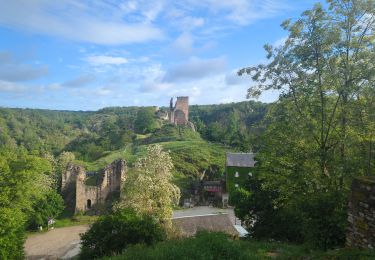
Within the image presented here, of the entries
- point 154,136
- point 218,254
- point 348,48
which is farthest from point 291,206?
point 154,136

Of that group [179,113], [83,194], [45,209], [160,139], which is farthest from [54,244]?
[179,113]

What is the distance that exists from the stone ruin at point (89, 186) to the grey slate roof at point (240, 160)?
48.7 feet

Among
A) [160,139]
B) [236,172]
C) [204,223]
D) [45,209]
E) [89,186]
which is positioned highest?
[160,139]

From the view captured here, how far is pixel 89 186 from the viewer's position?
39281 millimetres

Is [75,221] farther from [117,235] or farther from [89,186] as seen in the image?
[117,235]

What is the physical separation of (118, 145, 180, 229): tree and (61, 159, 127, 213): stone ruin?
15.2 m

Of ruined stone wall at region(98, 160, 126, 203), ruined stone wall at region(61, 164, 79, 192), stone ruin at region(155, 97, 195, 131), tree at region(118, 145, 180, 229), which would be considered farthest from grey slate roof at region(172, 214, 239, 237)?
stone ruin at region(155, 97, 195, 131)

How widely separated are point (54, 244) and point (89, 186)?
1099 cm

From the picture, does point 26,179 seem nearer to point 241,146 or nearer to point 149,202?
point 149,202

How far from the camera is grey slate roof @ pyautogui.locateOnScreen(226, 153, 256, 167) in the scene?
147 ft

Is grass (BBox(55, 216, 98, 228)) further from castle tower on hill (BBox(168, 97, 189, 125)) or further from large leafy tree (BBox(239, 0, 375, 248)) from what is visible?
castle tower on hill (BBox(168, 97, 189, 125))

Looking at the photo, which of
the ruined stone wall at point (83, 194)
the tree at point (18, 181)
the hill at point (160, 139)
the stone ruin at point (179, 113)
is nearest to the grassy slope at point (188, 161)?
the hill at point (160, 139)

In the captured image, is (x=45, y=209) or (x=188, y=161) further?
(x=188, y=161)

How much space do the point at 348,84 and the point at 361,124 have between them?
5.46 feet
